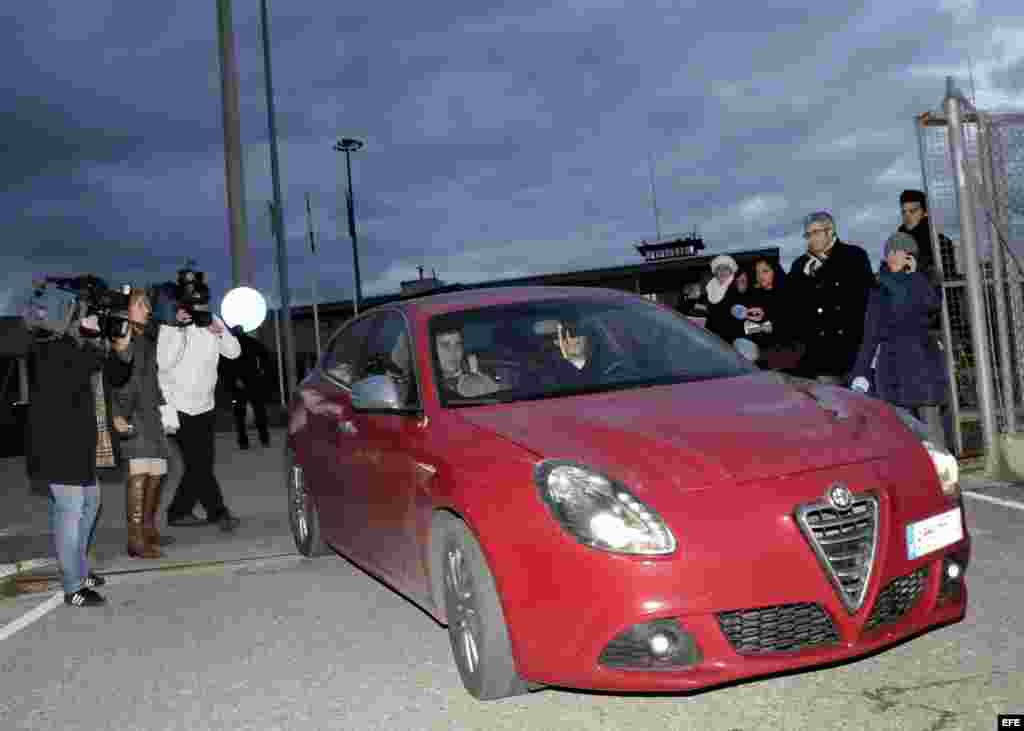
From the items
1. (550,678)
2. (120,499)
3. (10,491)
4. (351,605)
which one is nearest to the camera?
(550,678)

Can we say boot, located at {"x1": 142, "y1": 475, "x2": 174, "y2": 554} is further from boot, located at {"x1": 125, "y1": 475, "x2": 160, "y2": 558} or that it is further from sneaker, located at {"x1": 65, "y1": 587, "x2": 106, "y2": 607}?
sneaker, located at {"x1": 65, "y1": 587, "x2": 106, "y2": 607}

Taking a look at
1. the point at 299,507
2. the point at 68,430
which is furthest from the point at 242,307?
the point at 68,430

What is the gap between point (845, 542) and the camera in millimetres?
3617

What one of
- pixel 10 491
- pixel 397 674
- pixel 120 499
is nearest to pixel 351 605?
pixel 397 674

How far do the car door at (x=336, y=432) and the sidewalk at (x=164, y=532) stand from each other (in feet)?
4.17

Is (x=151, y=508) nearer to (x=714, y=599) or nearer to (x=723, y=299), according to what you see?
(x=723, y=299)

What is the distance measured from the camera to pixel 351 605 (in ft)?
19.1

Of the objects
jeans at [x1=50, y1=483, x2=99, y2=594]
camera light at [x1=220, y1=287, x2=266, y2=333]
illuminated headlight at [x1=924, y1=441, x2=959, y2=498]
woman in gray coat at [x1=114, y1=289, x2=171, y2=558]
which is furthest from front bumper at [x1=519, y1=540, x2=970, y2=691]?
camera light at [x1=220, y1=287, x2=266, y2=333]

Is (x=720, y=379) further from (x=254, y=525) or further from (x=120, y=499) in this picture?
(x=120, y=499)

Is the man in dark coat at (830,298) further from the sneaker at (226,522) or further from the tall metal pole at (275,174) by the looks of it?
the tall metal pole at (275,174)

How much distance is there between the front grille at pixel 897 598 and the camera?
3.69m

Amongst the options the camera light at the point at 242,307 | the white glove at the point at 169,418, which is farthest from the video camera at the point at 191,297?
the camera light at the point at 242,307

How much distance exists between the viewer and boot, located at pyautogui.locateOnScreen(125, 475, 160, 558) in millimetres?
7551

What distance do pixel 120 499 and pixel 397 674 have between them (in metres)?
7.24
